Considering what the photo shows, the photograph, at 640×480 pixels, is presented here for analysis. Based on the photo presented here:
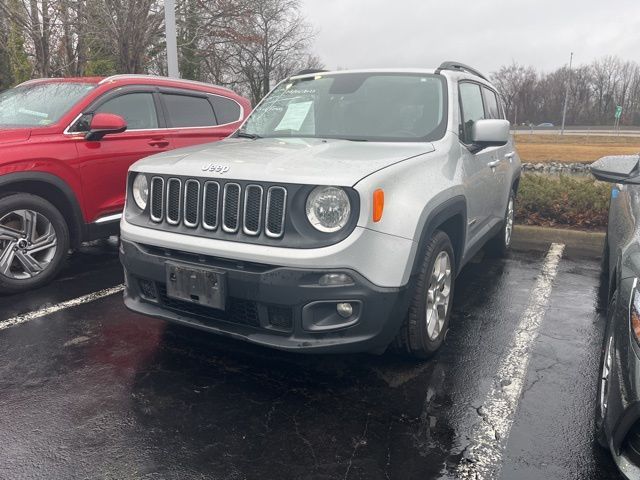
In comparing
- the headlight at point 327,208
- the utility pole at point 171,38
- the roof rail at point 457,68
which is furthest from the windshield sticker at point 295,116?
the utility pole at point 171,38

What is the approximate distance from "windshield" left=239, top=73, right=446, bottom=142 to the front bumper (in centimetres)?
141

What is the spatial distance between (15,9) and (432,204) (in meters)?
11.6

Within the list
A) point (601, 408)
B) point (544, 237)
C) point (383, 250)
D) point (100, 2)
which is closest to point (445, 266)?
point (383, 250)

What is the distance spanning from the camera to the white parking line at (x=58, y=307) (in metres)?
4.09

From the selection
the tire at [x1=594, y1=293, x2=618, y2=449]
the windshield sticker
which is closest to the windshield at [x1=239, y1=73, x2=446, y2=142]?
the windshield sticker

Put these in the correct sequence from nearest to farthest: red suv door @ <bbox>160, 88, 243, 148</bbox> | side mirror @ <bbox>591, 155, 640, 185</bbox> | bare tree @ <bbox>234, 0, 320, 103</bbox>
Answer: side mirror @ <bbox>591, 155, 640, 185</bbox> < red suv door @ <bbox>160, 88, 243, 148</bbox> < bare tree @ <bbox>234, 0, 320, 103</bbox>

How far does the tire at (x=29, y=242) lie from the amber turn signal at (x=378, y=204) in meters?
3.25

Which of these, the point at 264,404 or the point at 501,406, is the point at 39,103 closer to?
the point at 264,404

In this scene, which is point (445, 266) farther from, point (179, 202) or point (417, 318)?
point (179, 202)

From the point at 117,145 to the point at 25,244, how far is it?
1242 mm

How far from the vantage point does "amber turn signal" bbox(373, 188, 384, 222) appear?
282 centimetres

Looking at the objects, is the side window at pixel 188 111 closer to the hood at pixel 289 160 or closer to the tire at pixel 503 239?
the hood at pixel 289 160

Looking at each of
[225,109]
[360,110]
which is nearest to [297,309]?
[360,110]

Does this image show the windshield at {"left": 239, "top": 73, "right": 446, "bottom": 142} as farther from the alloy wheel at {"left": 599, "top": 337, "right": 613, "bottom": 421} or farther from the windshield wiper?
the alloy wheel at {"left": 599, "top": 337, "right": 613, "bottom": 421}
